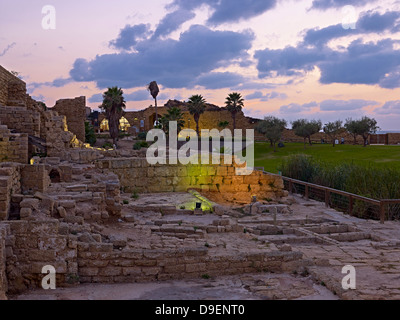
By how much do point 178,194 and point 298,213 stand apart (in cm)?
512

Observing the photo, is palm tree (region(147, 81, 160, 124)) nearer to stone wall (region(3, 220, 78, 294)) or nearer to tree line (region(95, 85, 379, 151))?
tree line (region(95, 85, 379, 151))

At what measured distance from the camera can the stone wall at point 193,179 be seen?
17.2m

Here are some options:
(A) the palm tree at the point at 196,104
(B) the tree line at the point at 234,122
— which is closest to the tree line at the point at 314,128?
(B) the tree line at the point at 234,122

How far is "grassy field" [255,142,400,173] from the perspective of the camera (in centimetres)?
3222

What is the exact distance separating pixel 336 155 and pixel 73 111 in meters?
25.3

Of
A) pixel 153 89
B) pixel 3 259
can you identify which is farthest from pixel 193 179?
pixel 153 89

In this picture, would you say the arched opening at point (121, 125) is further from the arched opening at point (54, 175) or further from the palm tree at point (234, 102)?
the arched opening at point (54, 175)

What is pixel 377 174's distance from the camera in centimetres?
1867

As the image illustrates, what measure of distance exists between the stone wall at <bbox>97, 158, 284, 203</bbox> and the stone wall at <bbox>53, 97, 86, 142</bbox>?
12138mm

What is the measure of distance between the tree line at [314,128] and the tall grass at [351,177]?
24615 millimetres

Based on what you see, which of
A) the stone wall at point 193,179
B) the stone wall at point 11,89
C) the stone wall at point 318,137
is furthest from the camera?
the stone wall at point 318,137

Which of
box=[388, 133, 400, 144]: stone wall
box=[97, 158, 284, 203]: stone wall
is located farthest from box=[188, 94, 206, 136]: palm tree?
box=[97, 158, 284, 203]: stone wall
